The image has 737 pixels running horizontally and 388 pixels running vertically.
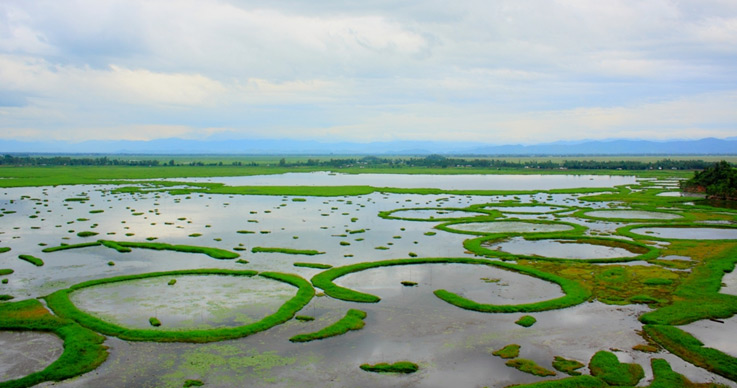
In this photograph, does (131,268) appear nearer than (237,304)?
No

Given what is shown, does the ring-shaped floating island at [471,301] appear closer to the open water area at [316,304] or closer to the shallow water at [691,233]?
the open water area at [316,304]

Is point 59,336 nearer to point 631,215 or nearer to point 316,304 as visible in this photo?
point 316,304

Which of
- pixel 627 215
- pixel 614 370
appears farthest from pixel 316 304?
pixel 627 215

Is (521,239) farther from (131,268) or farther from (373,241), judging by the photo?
(131,268)

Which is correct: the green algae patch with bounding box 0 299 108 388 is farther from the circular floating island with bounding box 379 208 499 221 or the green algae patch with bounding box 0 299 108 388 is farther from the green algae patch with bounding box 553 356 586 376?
the circular floating island with bounding box 379 208 499 221

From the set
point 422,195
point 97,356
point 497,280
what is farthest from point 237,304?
point 422,195

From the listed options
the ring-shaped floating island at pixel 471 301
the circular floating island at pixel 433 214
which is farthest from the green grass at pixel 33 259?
the circular floating island at pixel 433 214
